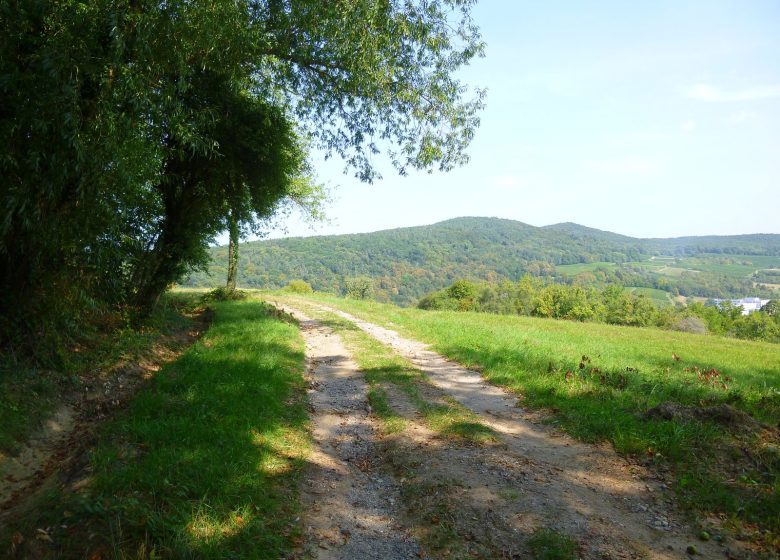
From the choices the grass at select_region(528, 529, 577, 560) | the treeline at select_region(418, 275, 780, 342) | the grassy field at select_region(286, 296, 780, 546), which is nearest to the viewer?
the grass at select_region(528, 529, 577, 560)

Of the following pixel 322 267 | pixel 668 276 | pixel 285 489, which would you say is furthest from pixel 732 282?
pixel 285 489

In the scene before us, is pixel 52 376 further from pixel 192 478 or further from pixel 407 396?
pixel 407 396

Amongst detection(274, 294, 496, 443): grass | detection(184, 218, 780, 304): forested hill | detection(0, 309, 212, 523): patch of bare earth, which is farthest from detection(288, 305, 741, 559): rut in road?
detection(184, 218, 780, 304): forested hill

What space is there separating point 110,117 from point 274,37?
521cm

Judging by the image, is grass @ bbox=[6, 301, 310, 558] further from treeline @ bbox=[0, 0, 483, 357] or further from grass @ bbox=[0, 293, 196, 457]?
treeline @ bbox=[0, 0, 483, 357]

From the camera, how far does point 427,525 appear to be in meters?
4.59

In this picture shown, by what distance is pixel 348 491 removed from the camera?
536 centimetres

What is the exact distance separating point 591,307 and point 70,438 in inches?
3805

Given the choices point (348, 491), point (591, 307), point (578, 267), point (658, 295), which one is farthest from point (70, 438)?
point (578, 267)

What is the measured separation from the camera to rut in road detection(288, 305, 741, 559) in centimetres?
430

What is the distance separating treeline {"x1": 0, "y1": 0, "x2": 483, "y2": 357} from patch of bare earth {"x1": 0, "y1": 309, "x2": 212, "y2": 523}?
1340 mm

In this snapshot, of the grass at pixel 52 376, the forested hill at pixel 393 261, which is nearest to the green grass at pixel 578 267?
the forested hill at pixel 393 261

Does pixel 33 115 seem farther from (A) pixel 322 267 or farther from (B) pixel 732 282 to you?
(B) pixel 732 282

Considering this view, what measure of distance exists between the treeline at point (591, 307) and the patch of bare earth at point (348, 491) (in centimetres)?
7327
